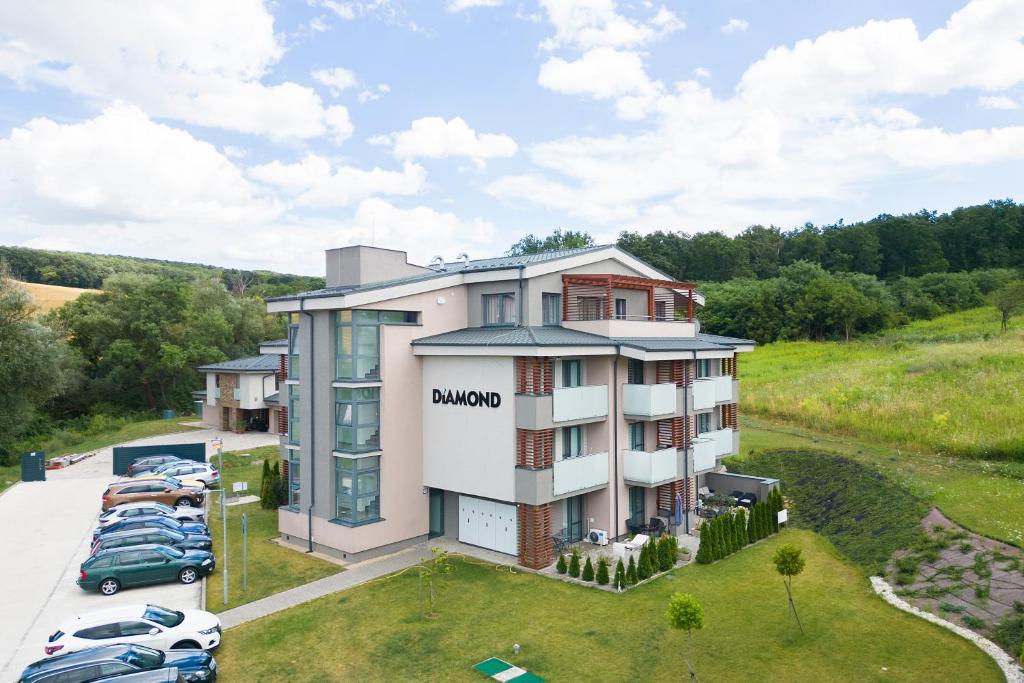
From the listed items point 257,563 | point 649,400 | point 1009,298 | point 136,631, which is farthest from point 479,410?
point 1009,298

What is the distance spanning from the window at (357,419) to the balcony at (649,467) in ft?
30.2

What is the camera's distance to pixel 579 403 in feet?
72.9

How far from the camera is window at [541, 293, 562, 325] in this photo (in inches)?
977

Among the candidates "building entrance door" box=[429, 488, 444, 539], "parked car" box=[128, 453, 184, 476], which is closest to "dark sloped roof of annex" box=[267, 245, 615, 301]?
"building entrance door" box=[429, 488, 444, 539]

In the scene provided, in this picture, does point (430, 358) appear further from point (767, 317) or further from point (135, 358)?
point (767, 317)

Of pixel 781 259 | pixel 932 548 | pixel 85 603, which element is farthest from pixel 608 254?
pixel 781 259

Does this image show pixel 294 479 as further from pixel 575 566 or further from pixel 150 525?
pixel 575 566

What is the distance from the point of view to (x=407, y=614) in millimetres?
17750

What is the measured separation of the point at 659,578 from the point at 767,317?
64.5m

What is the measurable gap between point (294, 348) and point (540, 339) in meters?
9.89

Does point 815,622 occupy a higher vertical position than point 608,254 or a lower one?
lower

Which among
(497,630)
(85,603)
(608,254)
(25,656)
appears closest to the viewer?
(25,656)

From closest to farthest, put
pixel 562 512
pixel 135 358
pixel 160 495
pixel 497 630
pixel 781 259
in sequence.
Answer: pixel 497 630 < pixel 562 512 < pixel 160 495 < pixel 135 358 < pixel 781 259

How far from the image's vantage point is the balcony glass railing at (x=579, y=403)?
21500 mm
